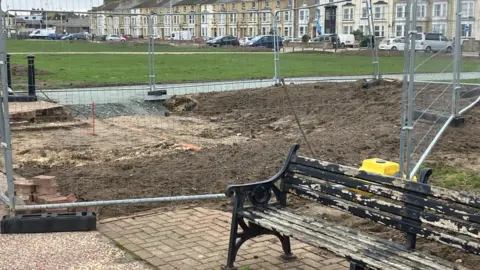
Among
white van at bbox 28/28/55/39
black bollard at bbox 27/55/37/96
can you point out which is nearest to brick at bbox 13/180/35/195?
white van at bbox 28/28/55/39

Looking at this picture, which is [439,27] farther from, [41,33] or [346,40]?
[41,33]

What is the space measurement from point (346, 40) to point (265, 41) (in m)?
2.92

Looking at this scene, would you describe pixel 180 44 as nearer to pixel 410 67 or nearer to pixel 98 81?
pixel 98 81

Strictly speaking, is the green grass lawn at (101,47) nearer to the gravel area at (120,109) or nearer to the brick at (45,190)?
the gravel area at (120,109)

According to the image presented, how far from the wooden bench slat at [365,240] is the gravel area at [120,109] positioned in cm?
1048

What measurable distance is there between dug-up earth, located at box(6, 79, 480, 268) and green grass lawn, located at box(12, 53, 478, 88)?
171 inches

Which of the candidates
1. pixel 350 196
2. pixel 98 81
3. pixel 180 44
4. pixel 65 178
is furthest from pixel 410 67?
pixel 98 81

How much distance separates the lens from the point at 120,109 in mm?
15336

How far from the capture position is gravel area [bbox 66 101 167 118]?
14.7 metres

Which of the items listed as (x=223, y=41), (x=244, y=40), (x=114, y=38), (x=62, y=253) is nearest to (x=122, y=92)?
(x=114, y=38)

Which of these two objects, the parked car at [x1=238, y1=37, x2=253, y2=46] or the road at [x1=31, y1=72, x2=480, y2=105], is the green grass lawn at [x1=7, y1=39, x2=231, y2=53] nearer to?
the parked car at [x1=238, y1=37, x2=253, y2=46]

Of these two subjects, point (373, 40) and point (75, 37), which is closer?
point (373, 40)

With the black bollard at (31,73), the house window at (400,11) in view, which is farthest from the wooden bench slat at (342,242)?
the black bollard at (31,73)

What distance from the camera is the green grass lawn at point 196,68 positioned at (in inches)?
815
